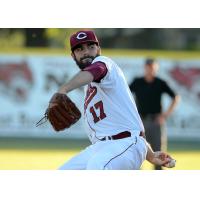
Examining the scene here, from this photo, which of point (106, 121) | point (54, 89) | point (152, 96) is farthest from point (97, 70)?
point (54, 89)

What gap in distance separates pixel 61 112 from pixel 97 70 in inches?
21.3

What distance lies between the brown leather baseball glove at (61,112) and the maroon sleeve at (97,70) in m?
0.30

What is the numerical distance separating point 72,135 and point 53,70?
199 centimetres

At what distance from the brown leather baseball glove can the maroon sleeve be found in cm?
30

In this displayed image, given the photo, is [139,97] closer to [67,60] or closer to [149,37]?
[67,60]

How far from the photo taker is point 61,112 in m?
6.07

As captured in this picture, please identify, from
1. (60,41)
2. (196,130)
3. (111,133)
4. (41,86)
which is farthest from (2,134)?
(111,133)

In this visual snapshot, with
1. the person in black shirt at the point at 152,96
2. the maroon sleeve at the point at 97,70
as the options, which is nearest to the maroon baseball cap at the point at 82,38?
the maroon sleeve at the point at 97,70

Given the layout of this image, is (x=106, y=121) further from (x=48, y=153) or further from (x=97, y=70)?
(x=48, y=153)

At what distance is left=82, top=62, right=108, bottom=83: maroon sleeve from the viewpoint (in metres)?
5.79

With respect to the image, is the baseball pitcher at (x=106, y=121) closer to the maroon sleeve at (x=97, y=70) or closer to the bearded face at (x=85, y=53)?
the bearded face at (x=85, y=53)

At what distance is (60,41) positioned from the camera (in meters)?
27.2

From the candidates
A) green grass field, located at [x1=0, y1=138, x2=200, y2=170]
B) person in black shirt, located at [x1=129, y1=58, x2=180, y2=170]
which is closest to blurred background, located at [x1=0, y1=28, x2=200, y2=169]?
green grass field, located at [x1=0, y1=138, x2=200, y2=170]

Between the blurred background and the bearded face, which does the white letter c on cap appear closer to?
the bearded face
